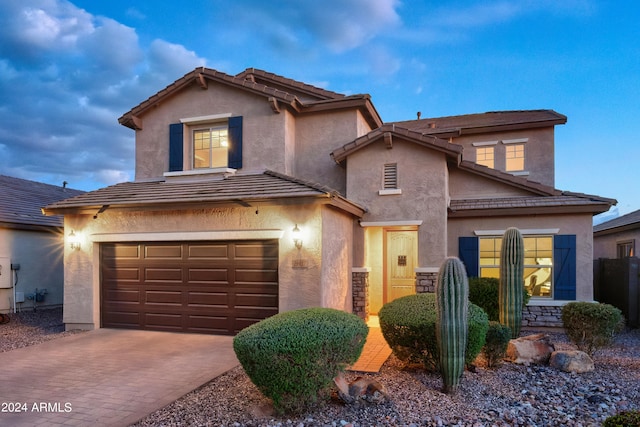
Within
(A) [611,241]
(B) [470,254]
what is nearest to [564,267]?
(B) [470,254]

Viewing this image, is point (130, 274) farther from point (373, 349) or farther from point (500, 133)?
point (500, 133)

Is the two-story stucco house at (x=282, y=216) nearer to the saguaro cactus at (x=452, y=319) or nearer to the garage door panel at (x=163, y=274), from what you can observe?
the garage door panel at (x=163, y=274)

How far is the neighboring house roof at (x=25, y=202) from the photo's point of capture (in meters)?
13.3

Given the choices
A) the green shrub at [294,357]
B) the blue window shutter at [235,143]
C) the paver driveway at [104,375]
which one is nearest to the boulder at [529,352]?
Answer: the green shrub at [294,357]

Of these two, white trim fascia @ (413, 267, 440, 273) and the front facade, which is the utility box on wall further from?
white trim fascia @ (413, 267, 440, 273)

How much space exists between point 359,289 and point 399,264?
7.26 feet

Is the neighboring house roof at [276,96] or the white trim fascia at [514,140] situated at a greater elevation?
the neighboring house roof at [276,96]

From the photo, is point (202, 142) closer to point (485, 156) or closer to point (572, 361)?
point (485, 156)

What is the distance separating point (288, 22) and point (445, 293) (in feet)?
33.6

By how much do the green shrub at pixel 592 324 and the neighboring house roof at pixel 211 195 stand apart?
17.4 feet

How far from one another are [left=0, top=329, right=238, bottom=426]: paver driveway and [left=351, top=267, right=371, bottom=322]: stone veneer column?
3710 mm

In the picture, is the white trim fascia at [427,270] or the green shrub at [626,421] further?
the white trim fascia at [427,270]

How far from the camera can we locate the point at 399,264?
1245cm

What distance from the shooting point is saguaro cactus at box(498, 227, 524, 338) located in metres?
7.61
